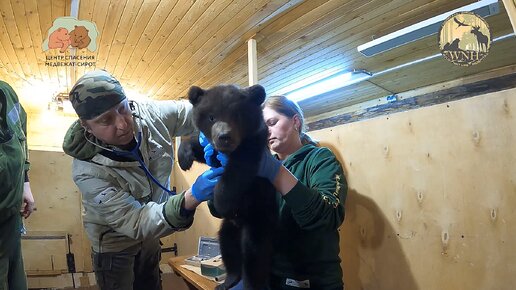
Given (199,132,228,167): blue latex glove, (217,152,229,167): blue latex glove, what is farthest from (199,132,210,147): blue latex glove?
(217,152,229,167): blue latex glove

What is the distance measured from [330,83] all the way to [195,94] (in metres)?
4.05

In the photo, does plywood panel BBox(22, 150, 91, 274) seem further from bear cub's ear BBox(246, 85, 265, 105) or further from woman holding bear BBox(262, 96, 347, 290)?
bear cub's ear BBox(246, 85, 265, 105)

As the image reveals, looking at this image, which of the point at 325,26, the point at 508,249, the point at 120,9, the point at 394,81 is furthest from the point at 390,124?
the point at 394,81

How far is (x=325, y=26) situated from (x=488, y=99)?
2.25 metres

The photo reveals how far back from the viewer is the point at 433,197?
1.75 metres

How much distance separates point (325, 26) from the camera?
3537 millimetres

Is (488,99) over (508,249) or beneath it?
over

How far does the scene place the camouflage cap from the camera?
4.70ft

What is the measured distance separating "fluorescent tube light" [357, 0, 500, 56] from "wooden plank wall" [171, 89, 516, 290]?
57.5 inches

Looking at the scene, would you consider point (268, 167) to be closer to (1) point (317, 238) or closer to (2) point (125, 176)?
(1) point (317, 238)

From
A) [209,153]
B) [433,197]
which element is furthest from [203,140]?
[433,197]

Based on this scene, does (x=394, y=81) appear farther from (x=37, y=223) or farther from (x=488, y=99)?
(x=37, y=223)

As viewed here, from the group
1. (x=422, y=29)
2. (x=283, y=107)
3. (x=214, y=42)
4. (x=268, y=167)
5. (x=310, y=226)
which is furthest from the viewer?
(x=214, y=42)

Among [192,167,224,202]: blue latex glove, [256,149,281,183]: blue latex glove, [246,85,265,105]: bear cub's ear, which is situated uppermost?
[246,85,265,105]: bear cub's ear
